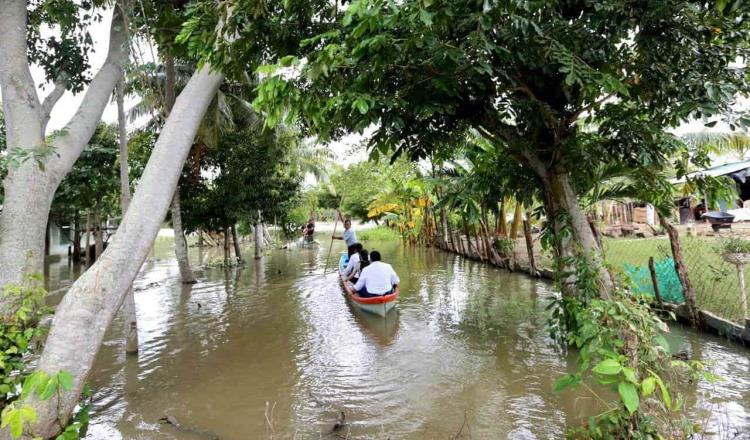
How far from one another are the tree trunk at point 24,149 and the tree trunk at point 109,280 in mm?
708

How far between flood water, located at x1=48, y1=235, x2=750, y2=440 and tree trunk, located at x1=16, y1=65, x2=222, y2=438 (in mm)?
1668

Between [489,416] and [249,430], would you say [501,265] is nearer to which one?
[489,416]

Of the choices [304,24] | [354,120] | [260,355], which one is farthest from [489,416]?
[304,24]

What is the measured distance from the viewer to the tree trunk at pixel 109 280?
3.01 meters

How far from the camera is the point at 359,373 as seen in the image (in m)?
5.97

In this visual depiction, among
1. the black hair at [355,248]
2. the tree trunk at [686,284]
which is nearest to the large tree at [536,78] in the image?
the tree trunk at [686,284]

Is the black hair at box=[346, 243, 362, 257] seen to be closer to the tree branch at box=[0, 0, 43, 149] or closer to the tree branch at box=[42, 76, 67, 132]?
the tree branch at box=[42, 76, 67, 132]

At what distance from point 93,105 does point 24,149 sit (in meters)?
0.83

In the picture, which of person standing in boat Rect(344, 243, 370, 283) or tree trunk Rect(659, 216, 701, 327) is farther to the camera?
person standing in boat Rect(344, 243, 370, 283)

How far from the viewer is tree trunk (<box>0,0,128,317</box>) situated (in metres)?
3.69

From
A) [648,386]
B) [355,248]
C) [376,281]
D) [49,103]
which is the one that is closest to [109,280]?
[49,103]

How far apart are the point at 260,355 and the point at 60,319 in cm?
408

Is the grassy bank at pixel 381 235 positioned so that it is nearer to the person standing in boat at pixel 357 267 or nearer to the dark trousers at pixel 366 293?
the person standing in boat at pixel 357 267

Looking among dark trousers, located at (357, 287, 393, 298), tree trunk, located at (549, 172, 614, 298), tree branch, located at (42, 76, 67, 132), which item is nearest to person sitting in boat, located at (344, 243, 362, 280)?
dark trousers, located at (357, 287, 393, 298)
